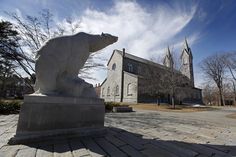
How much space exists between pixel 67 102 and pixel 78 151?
4.42ft

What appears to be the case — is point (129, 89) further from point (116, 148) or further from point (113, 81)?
point (116, 148)

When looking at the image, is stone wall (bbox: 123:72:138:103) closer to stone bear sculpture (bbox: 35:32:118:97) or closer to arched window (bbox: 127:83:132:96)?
arched window (bbox: 127:83:132:96)

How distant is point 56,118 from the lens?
3473mm

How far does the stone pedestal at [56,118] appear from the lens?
3.17 metres

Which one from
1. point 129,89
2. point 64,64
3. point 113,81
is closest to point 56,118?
point 64,64

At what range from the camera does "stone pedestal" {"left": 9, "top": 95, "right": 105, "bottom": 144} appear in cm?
317

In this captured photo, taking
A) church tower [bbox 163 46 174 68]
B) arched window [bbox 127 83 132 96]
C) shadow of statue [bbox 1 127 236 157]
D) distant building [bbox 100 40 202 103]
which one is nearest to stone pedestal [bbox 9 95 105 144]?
shadow of statue [bbox 1 127 236 157]

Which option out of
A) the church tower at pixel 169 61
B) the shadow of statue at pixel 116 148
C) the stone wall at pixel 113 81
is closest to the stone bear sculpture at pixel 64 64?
the shadow of statue at pixel 116 148

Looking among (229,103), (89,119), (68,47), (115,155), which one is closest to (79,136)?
(89,119)

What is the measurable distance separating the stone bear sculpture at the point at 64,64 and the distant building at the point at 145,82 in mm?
19098

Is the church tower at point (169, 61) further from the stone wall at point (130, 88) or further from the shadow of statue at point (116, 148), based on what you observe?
the shadow of statue at point (116, 148)

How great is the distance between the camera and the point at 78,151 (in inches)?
107

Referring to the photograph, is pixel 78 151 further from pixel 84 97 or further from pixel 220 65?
pixel 220 65

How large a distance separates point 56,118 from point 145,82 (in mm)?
23636
